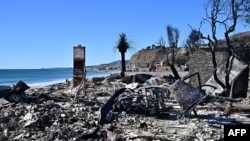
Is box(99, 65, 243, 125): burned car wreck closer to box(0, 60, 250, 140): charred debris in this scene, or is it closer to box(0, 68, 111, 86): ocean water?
box(0, 60, 250, 140): charred debris

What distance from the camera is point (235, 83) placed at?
2042 centimetres

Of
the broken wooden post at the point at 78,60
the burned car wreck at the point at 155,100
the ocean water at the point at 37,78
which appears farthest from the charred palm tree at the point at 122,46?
the burned car wreck at the point at 155,100

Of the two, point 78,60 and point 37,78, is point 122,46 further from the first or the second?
point 37,78

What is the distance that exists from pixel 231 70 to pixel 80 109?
35.9ft

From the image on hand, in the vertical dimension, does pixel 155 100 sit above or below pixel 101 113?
above

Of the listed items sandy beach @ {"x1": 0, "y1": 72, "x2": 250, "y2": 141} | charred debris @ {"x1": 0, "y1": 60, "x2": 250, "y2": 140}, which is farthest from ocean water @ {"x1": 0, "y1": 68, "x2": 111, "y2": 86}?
sandy beach @ {"x1": 0, "y1": 72, "x2": 250, "y2": 141}

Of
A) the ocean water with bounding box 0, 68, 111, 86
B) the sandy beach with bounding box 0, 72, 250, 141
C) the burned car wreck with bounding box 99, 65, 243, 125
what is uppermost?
the ocean water with bounding box 0, 68, 111, 86

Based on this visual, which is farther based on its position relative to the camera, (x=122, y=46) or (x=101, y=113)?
(x=122, y=46)

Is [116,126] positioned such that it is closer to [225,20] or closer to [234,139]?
[234,139]

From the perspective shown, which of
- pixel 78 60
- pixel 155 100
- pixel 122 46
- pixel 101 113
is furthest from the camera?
pixel 122 46

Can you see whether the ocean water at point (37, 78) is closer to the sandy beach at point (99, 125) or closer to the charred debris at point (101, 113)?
the charred debris at point (101, 113)

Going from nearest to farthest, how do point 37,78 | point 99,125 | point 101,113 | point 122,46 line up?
point 99,125 → point 101,113 → point 122,46 → point 37,78

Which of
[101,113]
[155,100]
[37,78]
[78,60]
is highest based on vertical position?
[78,60]

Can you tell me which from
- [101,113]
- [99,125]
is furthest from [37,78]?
[99,125]
